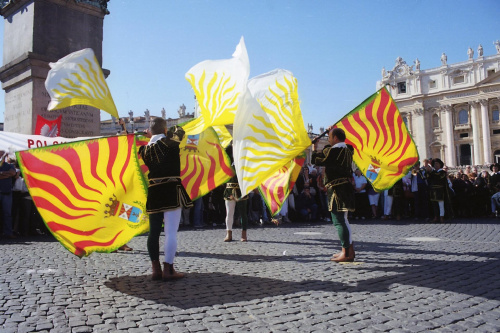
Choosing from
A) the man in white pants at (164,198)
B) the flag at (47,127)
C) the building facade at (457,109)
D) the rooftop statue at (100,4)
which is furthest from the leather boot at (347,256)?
the building facade at (457,109)

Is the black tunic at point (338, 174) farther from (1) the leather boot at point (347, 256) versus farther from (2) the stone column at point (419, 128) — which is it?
(2) the stone column at point (419, 128)

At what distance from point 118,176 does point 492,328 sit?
443cm

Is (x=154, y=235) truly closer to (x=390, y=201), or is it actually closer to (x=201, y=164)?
(x=201, y=164)

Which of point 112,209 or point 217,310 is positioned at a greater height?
point 112,209

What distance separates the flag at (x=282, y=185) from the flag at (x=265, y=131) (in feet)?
1.95

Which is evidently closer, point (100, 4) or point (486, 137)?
point (100, 4)

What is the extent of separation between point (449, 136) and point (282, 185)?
85.1 meters

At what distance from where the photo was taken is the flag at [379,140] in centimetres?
658

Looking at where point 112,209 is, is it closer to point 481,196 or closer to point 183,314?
point 183,314

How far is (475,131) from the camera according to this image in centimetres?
7925

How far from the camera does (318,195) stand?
1570 cm

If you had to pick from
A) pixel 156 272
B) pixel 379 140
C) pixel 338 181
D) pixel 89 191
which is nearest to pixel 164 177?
pixel 89 191

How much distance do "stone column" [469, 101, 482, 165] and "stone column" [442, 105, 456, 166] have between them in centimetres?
372

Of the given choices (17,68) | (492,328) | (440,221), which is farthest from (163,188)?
(440,221)
